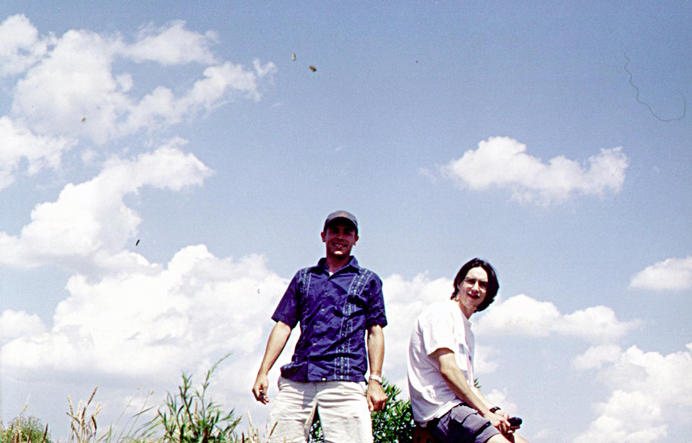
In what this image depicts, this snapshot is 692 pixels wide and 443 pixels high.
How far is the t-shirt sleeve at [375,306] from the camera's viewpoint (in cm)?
494

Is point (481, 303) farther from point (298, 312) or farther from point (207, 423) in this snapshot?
point (207, 423)

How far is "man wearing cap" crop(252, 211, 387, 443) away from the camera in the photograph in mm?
4633

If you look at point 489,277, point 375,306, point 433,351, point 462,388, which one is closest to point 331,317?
point 375,306

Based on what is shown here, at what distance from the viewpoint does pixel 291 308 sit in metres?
5.11

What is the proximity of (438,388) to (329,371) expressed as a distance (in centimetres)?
79

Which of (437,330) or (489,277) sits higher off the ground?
(489,277)

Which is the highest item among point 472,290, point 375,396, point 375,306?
point 472,290

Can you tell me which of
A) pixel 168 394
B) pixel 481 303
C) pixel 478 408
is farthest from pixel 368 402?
pixel 168 394

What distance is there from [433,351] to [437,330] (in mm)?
148

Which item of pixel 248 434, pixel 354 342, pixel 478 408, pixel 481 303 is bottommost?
pixel 248 434

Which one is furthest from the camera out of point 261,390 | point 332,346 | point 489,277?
point 489,277

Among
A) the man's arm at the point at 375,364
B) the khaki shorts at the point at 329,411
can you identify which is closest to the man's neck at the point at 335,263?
the man's arm at the point at 375,364

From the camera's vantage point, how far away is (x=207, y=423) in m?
2.32

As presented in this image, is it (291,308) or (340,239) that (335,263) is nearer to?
(340,239)
